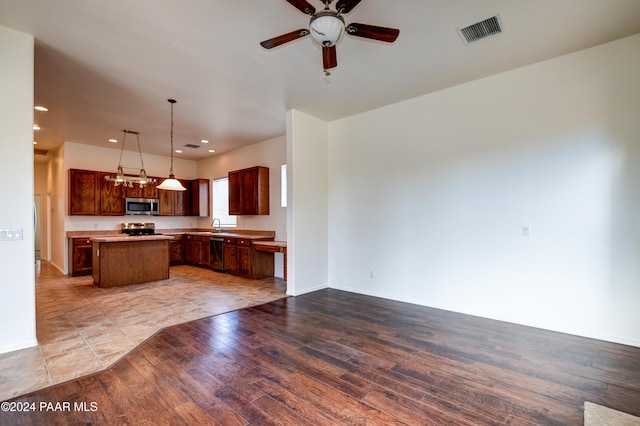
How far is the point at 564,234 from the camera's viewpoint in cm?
344

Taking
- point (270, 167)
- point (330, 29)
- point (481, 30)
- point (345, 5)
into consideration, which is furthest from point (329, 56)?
point (270, 167)

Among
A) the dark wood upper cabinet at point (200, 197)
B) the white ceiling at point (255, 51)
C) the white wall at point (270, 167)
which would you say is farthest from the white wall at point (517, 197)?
the dark wood upper cabinet at point (200, 197)

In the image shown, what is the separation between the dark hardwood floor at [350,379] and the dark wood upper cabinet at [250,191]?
355 cm

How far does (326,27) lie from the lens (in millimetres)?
2174

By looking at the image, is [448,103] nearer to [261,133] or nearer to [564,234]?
[564,234]

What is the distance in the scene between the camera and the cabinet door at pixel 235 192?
23.9 ft

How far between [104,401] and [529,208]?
4.55m

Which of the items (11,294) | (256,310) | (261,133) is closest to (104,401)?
(11,294)

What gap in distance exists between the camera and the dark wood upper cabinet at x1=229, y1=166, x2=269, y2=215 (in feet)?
22.5

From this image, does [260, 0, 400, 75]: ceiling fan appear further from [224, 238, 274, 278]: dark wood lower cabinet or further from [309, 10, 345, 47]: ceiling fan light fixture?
[224, 238, 274, 278]: dark wood lower cabinet

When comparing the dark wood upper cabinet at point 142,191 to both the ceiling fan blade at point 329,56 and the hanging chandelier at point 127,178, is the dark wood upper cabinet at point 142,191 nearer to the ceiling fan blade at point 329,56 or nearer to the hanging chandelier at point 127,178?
the hanging chandelier at point 127,178

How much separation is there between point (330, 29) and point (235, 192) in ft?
18.7

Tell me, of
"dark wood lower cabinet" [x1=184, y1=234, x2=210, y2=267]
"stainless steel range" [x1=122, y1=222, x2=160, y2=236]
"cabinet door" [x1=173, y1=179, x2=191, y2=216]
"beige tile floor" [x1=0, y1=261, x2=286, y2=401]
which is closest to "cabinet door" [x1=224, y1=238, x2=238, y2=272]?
"beige tile floor" [x1=0, y1=261, x2=286, y2=401]

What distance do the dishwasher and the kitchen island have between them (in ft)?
4.01
